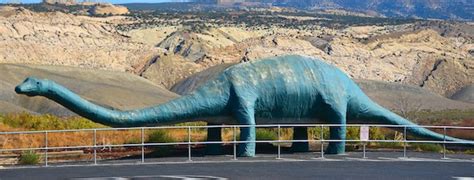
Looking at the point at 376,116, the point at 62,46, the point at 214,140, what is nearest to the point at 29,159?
the point at 214,140

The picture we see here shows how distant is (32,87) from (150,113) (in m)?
3.06

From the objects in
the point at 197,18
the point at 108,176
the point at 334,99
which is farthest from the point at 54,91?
the point at 197,18

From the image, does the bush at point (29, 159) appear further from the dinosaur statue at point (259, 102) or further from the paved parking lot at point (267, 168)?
the dinosaur statue at point (259, 102)

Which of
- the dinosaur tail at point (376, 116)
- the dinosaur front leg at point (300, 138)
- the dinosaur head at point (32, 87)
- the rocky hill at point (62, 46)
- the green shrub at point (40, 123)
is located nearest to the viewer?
the dinosaur head at point (32, 87)

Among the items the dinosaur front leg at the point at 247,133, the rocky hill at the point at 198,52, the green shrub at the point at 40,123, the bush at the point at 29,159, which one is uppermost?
the rocky hill at the point at 198,52

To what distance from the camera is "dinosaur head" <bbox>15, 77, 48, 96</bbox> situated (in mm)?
18516

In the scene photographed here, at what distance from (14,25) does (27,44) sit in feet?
27.4

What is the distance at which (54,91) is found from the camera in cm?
1912

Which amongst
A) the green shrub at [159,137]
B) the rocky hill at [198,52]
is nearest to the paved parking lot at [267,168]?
the green shrub at [159,137]

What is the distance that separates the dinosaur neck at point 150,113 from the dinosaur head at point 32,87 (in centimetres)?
101

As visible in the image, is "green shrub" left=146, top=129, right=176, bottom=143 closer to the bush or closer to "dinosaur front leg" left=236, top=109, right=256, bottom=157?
"dinosaur front leg" left=236, top=109, right=256, bottom=157

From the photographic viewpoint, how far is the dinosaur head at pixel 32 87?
18.5 meters

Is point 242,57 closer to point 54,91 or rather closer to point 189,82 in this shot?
point 189,82

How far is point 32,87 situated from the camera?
1862 centimetres
